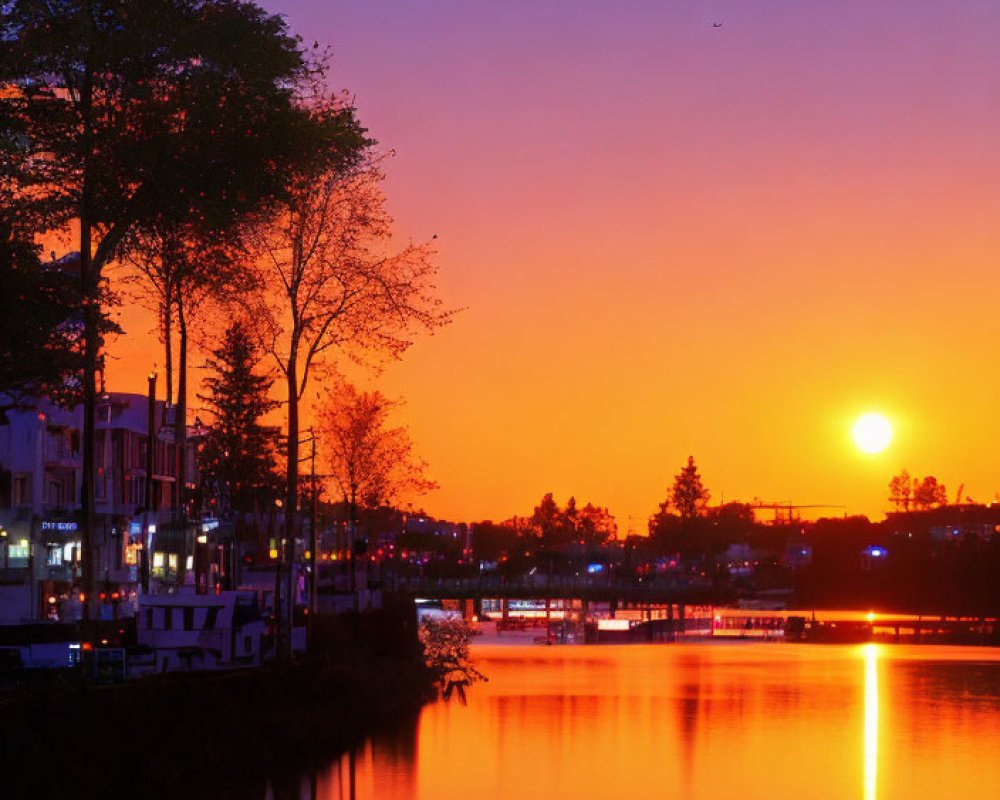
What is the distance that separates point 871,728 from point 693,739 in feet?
33.0

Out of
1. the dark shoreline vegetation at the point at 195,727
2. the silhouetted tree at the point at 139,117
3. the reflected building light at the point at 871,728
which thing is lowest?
the reflected building light at the point at 871,728

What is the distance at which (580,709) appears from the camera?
3174 inches

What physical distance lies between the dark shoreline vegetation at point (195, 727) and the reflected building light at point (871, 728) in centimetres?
1966

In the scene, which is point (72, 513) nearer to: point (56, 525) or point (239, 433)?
point (56, 525)

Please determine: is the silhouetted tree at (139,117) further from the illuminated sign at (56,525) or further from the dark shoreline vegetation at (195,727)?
the illuminated sign at (56,525)

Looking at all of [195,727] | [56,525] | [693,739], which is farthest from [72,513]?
[195,727]

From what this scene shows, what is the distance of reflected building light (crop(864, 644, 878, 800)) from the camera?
182ft

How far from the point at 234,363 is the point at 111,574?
3154 centimetres

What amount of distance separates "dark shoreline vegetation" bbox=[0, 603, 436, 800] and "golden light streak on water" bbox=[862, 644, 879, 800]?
19661 mm

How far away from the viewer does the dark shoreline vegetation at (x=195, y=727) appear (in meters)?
37.2

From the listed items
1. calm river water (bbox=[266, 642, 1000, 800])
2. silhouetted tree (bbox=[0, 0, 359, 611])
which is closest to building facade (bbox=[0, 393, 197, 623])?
calm river water (bbox=[266, 642, 1000, 800])

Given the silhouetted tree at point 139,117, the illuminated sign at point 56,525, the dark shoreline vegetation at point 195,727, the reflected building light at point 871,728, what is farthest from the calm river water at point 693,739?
the illuminated sign at point 56,525

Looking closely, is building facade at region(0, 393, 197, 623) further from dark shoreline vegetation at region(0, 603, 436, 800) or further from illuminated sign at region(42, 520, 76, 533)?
dark shoreline vegetation at region(0, 603, 436, 800)

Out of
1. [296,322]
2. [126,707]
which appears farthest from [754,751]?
[126,707]
